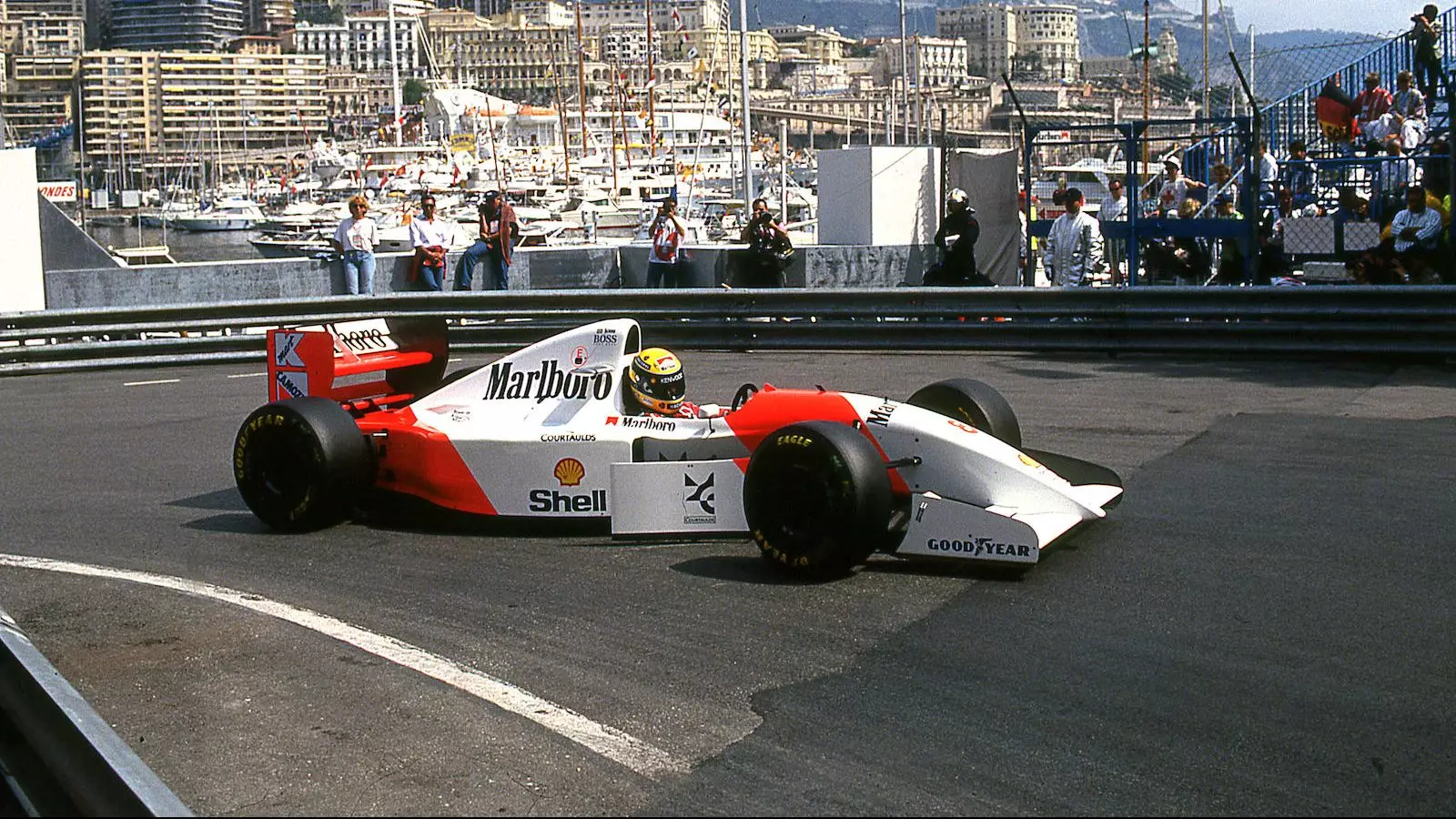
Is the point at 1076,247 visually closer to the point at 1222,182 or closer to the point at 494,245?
the point at 1222,182

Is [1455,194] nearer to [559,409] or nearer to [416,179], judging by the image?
[559,409]

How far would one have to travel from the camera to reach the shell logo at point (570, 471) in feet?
27.1

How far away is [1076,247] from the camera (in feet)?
55.3

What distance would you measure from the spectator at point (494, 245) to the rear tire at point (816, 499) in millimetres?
12440

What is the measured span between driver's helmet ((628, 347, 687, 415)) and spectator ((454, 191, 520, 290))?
11.1 meters

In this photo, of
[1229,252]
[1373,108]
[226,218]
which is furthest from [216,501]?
[226,218]

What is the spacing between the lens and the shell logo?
325 inches

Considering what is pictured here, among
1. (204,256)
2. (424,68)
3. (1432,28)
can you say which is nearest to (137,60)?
(424,68)

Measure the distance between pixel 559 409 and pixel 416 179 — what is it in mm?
64155

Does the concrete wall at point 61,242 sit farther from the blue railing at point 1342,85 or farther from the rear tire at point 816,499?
the blue railing at point 1342,85

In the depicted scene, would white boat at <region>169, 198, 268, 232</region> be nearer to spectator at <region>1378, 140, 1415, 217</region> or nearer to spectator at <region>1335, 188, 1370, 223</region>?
spectator at <region>1378, 140, 1415, 217</region>

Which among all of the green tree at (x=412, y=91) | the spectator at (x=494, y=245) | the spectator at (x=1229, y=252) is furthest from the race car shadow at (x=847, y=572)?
the green tree at (x=412, y=91)

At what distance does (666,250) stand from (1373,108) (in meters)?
8.25

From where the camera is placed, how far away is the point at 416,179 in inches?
2783
